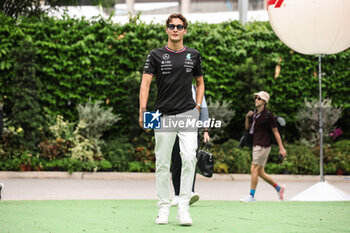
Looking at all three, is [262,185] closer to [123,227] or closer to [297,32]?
[297,32]

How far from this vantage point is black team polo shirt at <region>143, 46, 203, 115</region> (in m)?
5.59

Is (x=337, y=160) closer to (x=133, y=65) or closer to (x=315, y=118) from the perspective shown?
(x=315, y=118)

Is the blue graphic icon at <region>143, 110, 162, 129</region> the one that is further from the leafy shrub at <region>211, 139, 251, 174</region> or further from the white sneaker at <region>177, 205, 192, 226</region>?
the leafy shrub at <region>211, 139, 251, 174</region>

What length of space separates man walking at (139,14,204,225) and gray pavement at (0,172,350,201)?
3.63 meters

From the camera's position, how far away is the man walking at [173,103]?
18.4 feet

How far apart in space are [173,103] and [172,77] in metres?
0.26

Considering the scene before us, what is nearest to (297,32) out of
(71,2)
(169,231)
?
(169,231)

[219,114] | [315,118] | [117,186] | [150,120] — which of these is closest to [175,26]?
[150,120]

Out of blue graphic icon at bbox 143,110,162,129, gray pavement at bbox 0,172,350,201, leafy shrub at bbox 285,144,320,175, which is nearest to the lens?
blue graphic icon at bbox 143,110,162,129

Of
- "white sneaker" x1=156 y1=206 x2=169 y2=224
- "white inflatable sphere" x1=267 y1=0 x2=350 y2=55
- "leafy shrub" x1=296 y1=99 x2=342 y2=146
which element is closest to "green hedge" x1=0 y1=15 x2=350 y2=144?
"leafy shrub" x1=296 y1=99 x2=342 y2=146

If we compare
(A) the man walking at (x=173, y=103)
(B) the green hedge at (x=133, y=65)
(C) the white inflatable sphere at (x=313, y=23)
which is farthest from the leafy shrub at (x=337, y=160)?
(A) the man walking at (x=173, y=103)

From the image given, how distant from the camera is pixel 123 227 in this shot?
5430 mm

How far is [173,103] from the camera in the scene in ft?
18.3

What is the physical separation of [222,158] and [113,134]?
3245 millimetres
